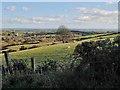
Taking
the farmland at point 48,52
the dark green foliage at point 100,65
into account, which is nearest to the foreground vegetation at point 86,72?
the dark green foliage at point 100,65

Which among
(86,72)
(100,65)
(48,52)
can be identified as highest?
(100,65)

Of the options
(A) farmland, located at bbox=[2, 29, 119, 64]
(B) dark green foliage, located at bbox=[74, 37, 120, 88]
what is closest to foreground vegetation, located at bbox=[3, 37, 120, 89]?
(B) dark green foliage, located at bbox=[74, 37, 120, 88]

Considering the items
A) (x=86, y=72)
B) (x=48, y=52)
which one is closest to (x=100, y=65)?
(x=86, y=72)

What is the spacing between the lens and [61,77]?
9.74m

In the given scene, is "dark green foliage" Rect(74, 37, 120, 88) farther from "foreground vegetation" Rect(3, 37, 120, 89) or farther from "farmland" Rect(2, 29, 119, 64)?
"farmland" Rect(2, 29, 119, 64)

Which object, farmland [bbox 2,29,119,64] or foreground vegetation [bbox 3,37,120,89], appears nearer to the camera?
foreground vegetation [bbox 3,37,120,89]

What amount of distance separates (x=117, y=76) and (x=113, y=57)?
24.7 inches

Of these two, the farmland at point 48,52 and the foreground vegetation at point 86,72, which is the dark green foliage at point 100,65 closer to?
the foreground vegetation at point 86,72

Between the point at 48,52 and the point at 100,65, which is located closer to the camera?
the point at 100,65

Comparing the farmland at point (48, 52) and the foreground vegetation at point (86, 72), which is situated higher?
the foreground vegetation at point (86, 72)

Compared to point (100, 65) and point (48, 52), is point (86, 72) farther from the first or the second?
point (48, 52)

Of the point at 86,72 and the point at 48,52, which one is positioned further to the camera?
the point at 48,52

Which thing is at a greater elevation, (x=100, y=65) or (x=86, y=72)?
(x=100, y=65)

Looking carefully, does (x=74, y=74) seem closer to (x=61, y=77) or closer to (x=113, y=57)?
(x=61, y=77)
